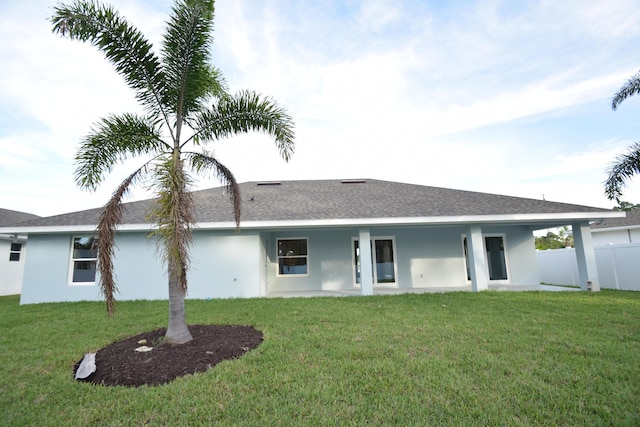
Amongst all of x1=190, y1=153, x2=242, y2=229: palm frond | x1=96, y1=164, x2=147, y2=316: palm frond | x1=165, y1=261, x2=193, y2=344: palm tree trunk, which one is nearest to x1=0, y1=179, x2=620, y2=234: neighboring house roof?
x1=190, y1=153, x2=242, y2=229: palm frond

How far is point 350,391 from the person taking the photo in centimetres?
325

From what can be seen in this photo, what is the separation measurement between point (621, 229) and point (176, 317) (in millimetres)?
26314

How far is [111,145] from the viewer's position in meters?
5.48

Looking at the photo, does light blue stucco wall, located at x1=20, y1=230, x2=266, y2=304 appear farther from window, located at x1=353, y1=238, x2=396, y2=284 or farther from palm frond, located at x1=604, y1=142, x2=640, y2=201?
palm frond, located at x1=604, y1=142, x2=640, y2=201

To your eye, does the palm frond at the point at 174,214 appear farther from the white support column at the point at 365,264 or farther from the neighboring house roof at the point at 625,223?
the neighboring house roof at the point at 625,223

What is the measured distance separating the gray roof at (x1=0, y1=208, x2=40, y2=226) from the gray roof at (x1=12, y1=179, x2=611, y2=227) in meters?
9.69

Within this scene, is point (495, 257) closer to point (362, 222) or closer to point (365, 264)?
point (365, 264)

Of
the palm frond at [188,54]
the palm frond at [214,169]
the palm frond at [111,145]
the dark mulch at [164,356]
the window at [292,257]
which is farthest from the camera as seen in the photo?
the window at [292,257]

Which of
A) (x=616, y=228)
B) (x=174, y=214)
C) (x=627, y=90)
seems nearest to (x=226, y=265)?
(x=174, y=214)

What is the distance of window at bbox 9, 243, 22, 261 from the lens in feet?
49.1

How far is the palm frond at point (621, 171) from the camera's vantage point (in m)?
8.77

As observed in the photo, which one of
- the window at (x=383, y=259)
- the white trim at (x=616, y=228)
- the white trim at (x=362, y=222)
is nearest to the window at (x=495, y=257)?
the white trim at (x=362, y=222)

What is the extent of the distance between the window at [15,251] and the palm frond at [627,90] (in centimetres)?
2645

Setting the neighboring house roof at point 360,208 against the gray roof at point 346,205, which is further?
the gray roof at point 346,205
